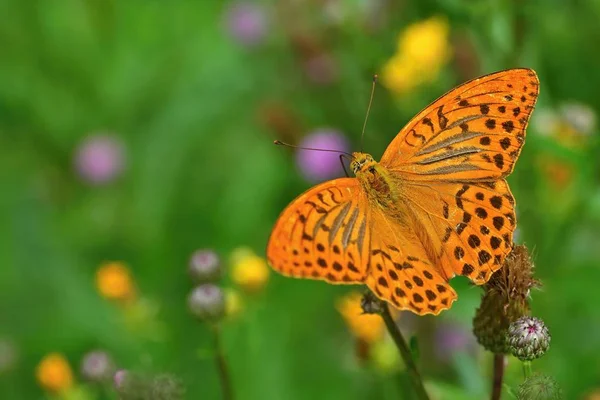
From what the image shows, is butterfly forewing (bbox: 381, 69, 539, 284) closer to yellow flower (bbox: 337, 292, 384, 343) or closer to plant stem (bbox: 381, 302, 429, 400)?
plant stem (bbox: 381, 302, 429, 400)

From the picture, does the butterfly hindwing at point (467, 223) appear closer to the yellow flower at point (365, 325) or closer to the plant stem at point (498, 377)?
the plant stem at point (498, 377)

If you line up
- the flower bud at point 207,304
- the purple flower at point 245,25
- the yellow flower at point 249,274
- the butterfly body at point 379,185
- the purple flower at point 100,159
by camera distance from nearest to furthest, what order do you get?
1. the butterfly body at point 379,185
2. the flower bud at point 207,304
3. the yellow flower at point 249,274
4. the purple flower at point 100,159
5. the purple flower at point 245,25

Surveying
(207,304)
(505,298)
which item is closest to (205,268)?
(207,304)

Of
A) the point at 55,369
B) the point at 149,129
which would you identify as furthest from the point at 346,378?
the point at 149,129

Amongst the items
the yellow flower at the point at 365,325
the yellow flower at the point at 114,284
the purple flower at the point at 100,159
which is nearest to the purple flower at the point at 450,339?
the yellow flower at the point at 365,325

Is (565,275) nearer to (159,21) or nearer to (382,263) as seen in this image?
(382,263)

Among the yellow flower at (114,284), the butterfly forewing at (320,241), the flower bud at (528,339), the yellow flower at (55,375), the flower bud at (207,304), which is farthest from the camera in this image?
the yellow flower at (114,284)
